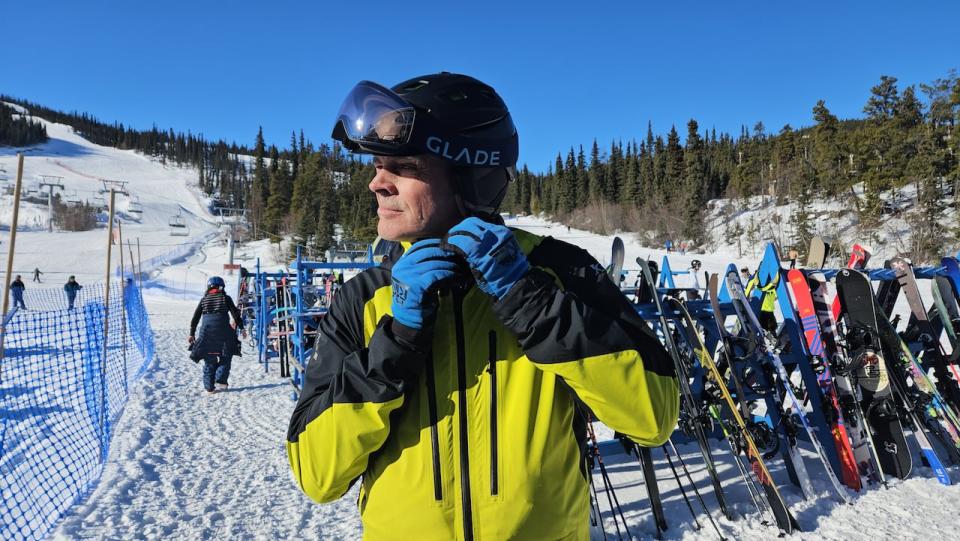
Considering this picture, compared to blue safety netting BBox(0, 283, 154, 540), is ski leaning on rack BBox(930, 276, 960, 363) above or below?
above

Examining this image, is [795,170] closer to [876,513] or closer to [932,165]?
[932,165]

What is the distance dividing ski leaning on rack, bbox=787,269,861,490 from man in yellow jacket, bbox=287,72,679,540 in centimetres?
393

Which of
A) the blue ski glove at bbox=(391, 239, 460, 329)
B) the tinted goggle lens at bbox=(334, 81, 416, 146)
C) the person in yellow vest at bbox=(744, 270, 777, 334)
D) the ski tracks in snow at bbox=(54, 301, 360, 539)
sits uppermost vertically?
the tinted goggle lens at bbox=(334, 81, 416, 146)

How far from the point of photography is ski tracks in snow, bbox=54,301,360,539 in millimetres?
3803

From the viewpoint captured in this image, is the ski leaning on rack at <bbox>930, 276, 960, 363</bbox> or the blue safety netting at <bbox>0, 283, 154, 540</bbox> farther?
the ski leaning on rack at <bbox>930, 276, 960, 363</bbox>

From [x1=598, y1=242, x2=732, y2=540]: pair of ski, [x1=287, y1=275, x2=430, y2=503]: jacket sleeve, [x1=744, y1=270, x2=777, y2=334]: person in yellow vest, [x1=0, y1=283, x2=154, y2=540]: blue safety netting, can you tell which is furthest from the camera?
[x1=744, y1=270, x2=777, y2=334]: person in yellow vest

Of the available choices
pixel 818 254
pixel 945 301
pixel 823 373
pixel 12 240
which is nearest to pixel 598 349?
pixel 823 373

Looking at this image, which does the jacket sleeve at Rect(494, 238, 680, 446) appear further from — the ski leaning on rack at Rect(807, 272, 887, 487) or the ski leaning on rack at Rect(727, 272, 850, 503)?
the ski leaning on rack at Rect(807, 272, 887, 487)

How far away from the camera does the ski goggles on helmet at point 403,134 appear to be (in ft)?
3.84

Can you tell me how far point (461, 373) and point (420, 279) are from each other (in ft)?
0.94

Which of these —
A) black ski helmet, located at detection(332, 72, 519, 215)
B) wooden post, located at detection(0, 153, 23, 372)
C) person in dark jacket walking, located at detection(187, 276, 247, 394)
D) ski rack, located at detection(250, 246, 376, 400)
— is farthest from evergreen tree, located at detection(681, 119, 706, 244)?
black ski helmet, located at detection(332, 72, 519, 215)

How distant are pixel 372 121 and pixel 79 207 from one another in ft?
280

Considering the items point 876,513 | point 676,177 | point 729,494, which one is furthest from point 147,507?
point 676,177

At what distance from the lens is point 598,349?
1.07 m
